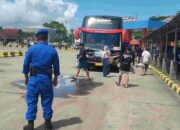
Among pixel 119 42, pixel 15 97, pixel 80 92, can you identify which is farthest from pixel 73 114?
pixel 119 42

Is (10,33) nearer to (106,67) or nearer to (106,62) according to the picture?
(106,62)

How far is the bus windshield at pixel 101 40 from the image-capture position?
917 inches

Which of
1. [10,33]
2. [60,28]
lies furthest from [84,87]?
[60,28]

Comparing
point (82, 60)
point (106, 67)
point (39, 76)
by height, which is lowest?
point (106, 67)

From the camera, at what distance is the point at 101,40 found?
76.7ft

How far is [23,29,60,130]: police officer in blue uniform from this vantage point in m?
6.92

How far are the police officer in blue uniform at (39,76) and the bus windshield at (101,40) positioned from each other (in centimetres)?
1617

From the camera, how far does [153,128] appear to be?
774 centimetres

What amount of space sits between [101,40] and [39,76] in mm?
16605

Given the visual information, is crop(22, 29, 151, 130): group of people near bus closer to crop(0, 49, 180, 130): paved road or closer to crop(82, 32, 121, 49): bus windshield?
crop(0, 49, 180, 130): paved road

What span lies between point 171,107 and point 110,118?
277 centimetres

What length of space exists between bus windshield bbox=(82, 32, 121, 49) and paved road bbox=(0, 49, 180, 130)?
9.09 meters

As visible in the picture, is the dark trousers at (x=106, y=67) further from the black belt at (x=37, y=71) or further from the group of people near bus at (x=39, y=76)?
the black belt at (x=37, y=71)

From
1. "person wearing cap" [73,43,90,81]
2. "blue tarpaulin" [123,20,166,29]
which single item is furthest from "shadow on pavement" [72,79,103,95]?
"blue tarpaulin" [123,20,166,29]
